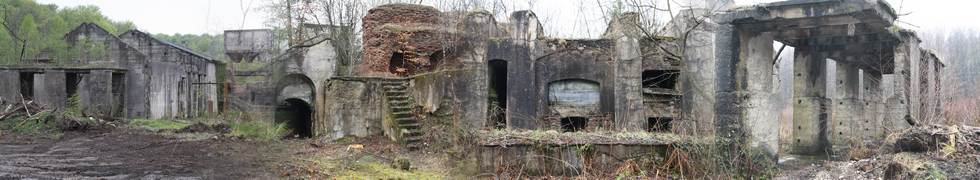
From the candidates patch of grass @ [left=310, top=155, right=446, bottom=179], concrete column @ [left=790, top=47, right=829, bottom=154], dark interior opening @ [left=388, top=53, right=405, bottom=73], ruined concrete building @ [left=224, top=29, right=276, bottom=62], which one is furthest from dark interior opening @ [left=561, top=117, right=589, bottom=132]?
ruined concrete building @ [left=224, top=29, right=276, bottom=62]

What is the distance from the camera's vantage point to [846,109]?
14.7m

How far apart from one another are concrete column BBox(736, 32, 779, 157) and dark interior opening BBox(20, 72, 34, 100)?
→ 1934 centimetres

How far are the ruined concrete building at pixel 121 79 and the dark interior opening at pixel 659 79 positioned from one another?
14882 millimetres

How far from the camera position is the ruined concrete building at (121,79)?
19.9 metres

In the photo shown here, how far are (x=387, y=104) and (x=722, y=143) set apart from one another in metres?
8.39

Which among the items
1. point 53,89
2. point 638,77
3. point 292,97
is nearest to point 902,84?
point 638,77

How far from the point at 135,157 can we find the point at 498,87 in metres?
11.0

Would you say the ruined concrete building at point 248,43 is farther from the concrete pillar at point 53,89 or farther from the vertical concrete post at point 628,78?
the vertical concrete post at point 628,78

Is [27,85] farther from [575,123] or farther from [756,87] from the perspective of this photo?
[756,87]

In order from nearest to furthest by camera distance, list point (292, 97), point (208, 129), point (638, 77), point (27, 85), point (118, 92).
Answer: point (638, 77), point (208, 129), point (27, 85), point (292, 97), point (118, 92)

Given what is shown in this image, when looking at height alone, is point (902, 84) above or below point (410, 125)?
above

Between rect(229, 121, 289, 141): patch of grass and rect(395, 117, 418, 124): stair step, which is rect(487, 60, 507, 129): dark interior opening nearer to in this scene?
rect(395, 117, 418, 124): stair step

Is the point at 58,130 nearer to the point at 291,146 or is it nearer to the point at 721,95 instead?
the point at 291,146

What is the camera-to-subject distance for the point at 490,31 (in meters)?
20.2
